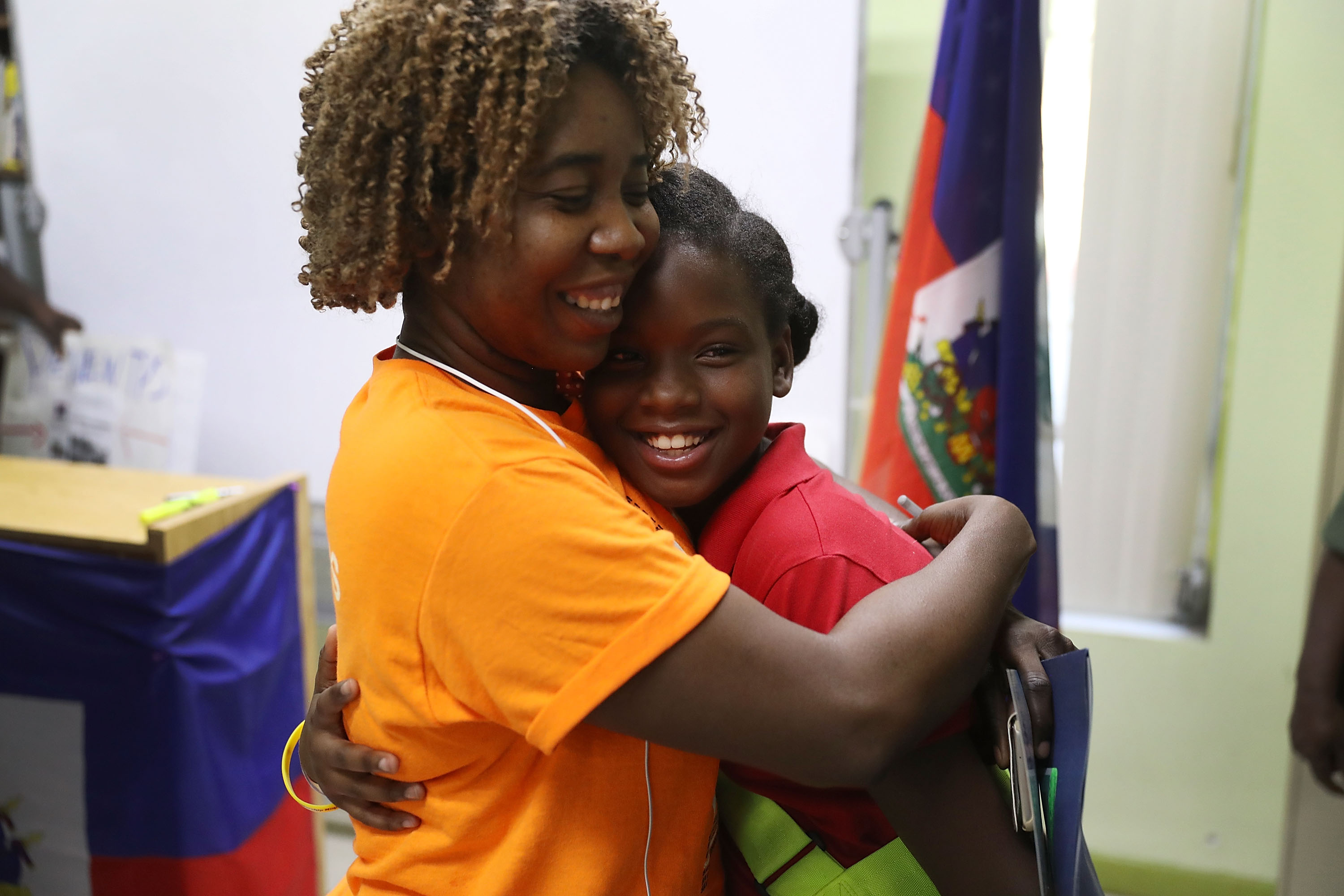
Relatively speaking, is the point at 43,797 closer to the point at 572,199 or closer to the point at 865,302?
the point at 572,199

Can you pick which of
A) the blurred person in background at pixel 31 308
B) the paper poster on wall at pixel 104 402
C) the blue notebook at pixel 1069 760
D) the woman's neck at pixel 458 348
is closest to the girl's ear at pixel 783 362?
the woman's neck at pixel 458 348

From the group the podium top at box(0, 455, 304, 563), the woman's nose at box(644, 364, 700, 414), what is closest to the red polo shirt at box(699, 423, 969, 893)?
the woman's nose at box(644, 364, 700, 414)

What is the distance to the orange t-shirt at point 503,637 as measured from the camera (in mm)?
712

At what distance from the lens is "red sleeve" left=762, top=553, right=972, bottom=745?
848 mm

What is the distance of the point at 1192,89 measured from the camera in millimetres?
2344

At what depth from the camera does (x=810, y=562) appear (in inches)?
33.8

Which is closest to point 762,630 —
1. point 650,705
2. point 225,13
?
point 650,705

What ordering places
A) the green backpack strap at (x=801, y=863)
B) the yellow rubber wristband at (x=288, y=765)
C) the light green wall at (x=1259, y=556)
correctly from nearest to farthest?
the green backpack strap at (x=801, y=863), the yellow rubber wristband at (x=288, y=765), the light green wall at (x=1259, y=556)

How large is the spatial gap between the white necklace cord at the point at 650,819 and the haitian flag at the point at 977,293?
1.23 metres

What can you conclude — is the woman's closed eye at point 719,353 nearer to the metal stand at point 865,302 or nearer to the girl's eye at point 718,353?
the girl's eye at point 718,353

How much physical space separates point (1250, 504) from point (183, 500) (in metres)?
2.53

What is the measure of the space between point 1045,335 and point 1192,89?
0.95 meters

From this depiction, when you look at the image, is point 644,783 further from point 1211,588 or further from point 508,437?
point 1211,588

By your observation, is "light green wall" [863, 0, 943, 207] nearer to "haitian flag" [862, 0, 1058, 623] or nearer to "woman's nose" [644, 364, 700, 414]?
"haitian flag" [862, 0, 1058, 623]
